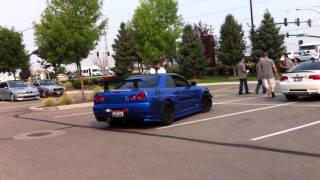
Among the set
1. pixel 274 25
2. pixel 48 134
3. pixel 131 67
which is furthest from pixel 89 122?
pixel 131 67

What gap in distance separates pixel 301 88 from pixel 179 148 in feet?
26.7

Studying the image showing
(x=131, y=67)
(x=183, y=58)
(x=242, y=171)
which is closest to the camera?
(x=242, y=171)

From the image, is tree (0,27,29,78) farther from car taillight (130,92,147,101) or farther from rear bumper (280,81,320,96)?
car taillight (130,92,147,101)

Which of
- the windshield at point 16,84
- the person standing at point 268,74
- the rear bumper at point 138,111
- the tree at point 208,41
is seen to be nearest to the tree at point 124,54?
the tree at point 208,41

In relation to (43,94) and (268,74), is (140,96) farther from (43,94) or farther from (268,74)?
(43,94)

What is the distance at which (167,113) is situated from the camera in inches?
491

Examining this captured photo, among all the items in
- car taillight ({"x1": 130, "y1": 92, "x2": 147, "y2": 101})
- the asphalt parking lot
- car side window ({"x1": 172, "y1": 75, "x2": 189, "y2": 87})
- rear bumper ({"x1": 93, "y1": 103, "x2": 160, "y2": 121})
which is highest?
car side window ({"x1": 172, "y1": 75, "x2": 189, "y2": 87})

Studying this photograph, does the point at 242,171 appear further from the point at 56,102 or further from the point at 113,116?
the point at 56,102

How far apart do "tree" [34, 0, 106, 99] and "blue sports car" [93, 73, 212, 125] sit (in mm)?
10702

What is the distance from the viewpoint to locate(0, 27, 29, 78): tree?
5016cm

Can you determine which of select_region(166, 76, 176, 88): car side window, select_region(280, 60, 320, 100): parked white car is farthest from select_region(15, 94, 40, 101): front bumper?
select_region(166, 76, 176, 88): car side window

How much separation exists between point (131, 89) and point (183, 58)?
114 ft

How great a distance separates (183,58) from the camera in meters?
46.8

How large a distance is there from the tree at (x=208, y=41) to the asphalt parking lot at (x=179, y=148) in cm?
3752
